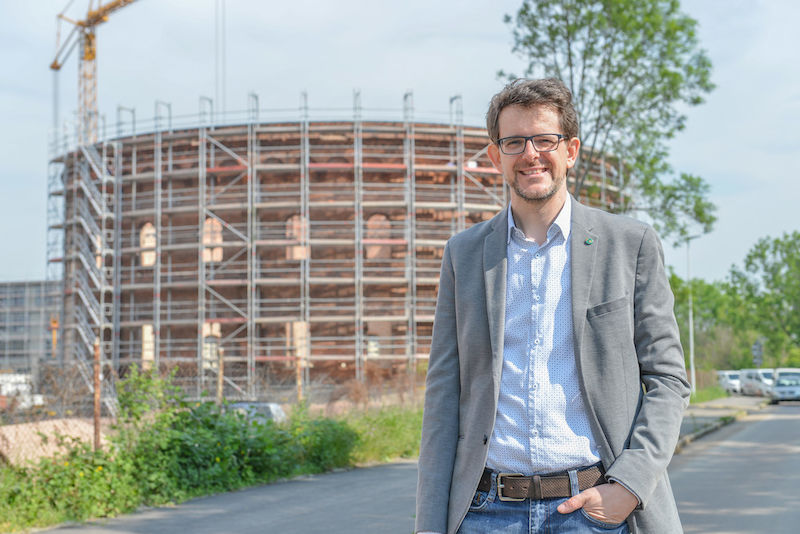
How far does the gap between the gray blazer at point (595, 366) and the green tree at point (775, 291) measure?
235ft

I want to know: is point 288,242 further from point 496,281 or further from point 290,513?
point 496,281

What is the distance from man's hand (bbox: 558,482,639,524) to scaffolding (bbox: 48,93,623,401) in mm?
33202

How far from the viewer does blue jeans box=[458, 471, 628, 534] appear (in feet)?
6.97

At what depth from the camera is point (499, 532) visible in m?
2.19

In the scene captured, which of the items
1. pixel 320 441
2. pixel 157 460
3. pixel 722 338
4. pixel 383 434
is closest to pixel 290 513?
pixel 157 460

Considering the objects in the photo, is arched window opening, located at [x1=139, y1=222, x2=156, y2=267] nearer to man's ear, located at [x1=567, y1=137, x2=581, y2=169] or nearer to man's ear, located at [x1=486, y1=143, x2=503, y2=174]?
man's ear, located at [x1=486, y1=143, x2=503, y2=174]

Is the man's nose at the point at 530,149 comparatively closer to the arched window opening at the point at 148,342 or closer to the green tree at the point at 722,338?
the arched window opening at the point at 148,342

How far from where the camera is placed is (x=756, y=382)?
153ft

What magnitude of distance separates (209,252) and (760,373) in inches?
1149

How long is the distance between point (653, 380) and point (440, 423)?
0.56m

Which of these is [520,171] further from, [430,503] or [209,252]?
[209,252]

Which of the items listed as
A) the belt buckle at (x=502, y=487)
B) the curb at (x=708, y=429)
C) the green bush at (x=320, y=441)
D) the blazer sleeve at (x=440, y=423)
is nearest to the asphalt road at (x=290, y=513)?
the green bush at (x=320, y=441)

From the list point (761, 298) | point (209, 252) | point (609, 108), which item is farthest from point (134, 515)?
point (761, 298)

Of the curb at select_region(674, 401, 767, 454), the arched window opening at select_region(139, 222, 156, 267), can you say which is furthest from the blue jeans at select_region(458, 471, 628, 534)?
the arched window opening at select_region(139, 222, 156, 267)
